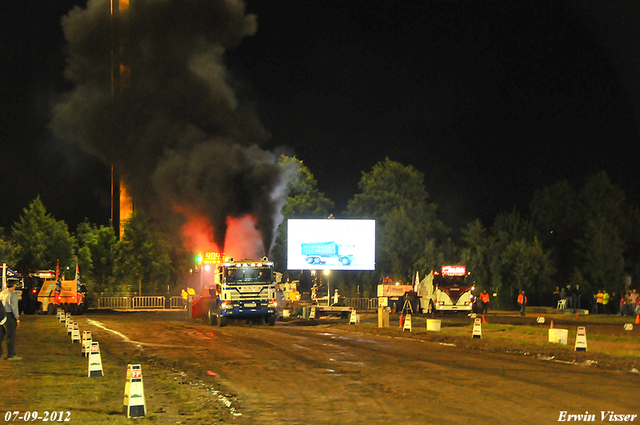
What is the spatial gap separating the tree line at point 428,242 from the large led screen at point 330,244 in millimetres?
9267

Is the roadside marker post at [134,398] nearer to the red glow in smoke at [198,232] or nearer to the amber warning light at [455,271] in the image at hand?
the amber warning light at [455,271]

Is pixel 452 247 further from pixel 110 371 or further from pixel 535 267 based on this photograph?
pixel 110 371

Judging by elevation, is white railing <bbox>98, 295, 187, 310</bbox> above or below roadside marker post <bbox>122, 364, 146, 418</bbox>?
below

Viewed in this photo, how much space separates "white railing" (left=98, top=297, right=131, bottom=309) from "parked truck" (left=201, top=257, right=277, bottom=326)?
26.5m

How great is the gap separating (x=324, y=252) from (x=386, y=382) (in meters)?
35.5

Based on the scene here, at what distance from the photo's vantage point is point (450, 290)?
42125 mm

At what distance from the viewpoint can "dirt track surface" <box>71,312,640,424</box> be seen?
35.0 ft

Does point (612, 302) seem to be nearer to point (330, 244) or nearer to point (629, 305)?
point (629, 305)

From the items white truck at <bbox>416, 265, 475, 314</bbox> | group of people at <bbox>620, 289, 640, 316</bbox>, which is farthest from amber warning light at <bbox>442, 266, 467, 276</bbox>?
group of people at <bbox>620, 289, 640, 316</bbox>

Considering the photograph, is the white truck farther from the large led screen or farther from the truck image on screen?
the truck image on screen

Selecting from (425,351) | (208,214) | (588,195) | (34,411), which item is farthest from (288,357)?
(588,195)

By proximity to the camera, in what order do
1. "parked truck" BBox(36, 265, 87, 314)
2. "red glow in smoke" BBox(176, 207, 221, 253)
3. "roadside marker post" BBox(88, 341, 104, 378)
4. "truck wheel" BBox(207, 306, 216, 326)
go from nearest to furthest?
1. "roadside marker post" BBox(88, 341, 104, 378)
2. "truck wheel" BBox(207, 306, 216, 326)
3. "parked truck" BBox(36, 265, 87, 314)
4. "red glow in smoke" BBox(176, 207, 221, 253)

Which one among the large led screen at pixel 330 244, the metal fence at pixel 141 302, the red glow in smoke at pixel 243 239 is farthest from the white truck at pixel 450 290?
the red glow in smoke at pixel 243 239

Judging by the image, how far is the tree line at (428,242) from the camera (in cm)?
6181
